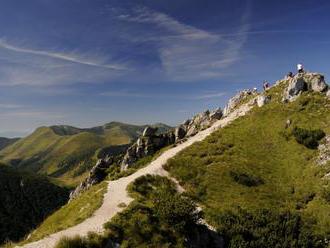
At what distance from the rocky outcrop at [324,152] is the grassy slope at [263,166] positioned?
3.54 ft

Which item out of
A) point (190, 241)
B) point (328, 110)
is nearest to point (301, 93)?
point (328, 110)

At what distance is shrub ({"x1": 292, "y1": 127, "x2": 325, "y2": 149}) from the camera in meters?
66.6

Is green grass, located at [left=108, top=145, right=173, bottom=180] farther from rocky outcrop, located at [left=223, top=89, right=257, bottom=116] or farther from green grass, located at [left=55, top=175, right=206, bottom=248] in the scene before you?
rocky outcrop, located at [left=223, top=89, right=257, bottom=116]

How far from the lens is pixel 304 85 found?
297 feet

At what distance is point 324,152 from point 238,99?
57996 millimetres

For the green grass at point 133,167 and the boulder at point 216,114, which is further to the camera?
the boulder at point 216,114

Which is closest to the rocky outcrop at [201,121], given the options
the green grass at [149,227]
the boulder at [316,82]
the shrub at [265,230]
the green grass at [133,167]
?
the green grass at [133,167]

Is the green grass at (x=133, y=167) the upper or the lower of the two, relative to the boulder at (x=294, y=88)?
lower

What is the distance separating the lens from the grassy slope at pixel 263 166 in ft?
175

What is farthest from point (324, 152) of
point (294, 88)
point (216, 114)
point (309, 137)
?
point (216, 114)

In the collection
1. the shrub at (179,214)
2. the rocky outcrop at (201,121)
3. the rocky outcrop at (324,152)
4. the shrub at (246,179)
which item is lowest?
the shrub at (179,214)

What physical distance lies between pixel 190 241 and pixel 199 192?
55.1 feet

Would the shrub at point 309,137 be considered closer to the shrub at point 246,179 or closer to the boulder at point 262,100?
the shrub at point 246,179

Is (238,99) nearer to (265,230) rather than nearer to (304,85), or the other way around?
(304,85)
